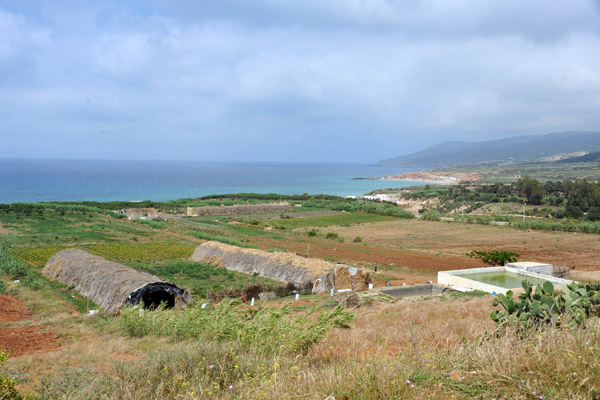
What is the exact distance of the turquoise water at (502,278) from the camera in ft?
68.5

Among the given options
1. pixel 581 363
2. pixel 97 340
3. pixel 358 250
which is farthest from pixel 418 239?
pixel 581 363

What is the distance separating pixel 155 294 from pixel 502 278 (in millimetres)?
17754

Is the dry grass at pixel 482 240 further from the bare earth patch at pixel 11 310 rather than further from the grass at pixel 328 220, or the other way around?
the bare earth patch at pixel 11 310

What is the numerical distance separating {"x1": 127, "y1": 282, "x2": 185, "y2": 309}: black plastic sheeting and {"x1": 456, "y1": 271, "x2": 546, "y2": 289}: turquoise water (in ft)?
48.9

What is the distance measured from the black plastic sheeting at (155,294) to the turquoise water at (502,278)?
48.9 ft

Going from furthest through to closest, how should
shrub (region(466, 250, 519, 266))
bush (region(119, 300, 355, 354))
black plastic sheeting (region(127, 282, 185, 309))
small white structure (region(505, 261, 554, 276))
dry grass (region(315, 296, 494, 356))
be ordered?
1. shrub (region(466, 250, 519, 266))
2. small white structure (region(505, 261, 554, 276))
3. black plastic sheeting (region(127, 282, 185, 309))
4. dry grass (region(315, 296, 494, 356))
5. bush (region(119, 300, 355, 354))

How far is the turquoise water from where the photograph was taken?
822 inches

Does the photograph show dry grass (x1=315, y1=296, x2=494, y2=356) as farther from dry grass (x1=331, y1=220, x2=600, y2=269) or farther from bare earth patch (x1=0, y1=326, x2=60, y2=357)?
dry grass (x1=331, y1=220, x2=600, y2=269)

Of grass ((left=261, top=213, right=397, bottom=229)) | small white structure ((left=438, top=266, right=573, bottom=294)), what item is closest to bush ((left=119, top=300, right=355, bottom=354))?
small white structure ((left=438, top=266, right=573, bottom=294))

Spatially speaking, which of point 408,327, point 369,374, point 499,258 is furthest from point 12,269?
point 499,258

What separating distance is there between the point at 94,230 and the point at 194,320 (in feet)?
113

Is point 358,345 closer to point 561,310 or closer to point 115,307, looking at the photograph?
point 561,310

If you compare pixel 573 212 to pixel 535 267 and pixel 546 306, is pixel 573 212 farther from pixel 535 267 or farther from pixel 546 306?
pixel 546 306

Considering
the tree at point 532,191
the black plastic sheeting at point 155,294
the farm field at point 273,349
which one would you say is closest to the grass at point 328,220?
the farm field at point 273,349
